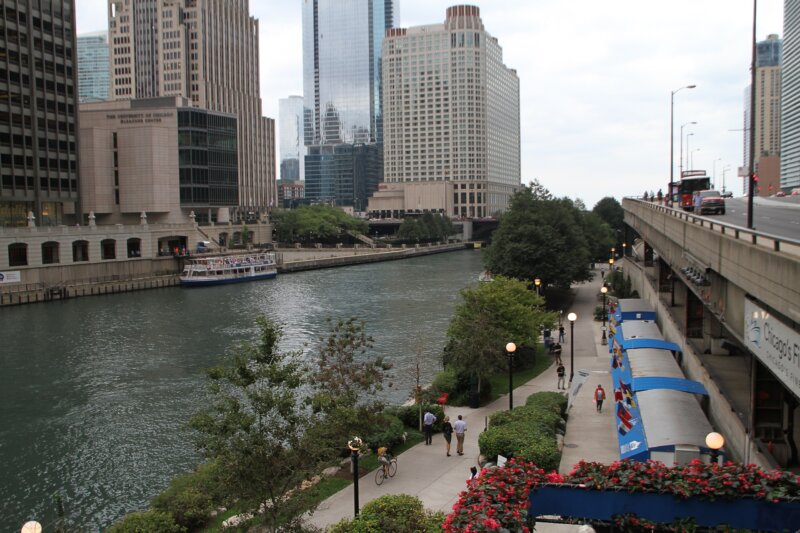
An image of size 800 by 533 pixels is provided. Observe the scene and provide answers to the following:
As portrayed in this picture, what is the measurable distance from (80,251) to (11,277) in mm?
15871

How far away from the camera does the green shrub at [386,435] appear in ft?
81.0

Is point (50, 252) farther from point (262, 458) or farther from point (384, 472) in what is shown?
point (262, 458)

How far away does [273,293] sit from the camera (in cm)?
8919

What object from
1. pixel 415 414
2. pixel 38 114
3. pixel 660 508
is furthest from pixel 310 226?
pixel 660 508

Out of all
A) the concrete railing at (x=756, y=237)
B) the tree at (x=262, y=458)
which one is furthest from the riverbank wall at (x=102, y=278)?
the concrete railing at (x=756, y=237)

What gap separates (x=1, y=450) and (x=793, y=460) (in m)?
29.4

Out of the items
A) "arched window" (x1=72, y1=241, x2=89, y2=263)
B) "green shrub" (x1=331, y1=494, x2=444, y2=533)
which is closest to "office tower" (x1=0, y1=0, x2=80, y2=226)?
"arched window" (x1=72, y1=241, x2=89, y2=263)

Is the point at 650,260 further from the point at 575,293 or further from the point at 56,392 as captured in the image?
the point at 56,392

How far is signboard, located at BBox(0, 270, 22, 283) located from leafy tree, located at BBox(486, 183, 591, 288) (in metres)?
53.5

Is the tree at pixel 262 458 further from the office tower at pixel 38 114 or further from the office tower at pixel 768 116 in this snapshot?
the office tower at pixel 768 116

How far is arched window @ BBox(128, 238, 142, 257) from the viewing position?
348 feet

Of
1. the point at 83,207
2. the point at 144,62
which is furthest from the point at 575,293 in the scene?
the point at 144,62

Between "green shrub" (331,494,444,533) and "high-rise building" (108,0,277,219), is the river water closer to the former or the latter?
"green shrub" (331,494,444,533)

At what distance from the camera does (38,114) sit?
99.1 m
